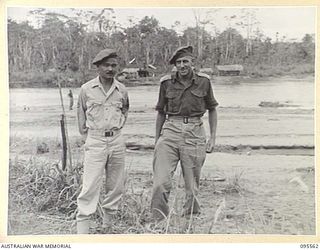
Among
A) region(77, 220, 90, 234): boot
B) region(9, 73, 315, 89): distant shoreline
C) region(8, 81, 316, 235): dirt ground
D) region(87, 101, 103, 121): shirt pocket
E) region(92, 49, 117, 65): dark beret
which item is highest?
region(92, 49, 117, 65): dark beret

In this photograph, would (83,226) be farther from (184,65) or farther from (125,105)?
(184,65)

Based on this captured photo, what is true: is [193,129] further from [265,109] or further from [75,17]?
[75,17]

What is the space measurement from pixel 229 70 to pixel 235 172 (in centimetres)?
18

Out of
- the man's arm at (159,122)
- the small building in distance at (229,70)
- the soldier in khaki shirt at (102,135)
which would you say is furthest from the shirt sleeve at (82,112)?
the small building in distance at (229,70)

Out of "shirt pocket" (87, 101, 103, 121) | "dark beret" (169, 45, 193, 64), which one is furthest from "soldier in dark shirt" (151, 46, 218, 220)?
"shirt pocket" (87, 101, 103, 121)

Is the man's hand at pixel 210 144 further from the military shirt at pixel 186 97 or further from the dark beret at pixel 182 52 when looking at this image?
the dark beret at pixel 182 52

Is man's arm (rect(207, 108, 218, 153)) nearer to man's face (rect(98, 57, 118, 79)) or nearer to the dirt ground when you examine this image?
the dirt ground

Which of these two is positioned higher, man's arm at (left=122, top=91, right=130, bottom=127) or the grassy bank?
the grassy bank

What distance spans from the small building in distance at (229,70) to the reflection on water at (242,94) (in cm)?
1

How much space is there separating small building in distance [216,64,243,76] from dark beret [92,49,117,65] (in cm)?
19

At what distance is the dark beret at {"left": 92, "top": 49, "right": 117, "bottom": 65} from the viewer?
1.07 m

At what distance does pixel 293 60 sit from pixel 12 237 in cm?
60

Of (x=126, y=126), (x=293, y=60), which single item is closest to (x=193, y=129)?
(x=126, y=126)

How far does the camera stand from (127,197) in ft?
3.61
